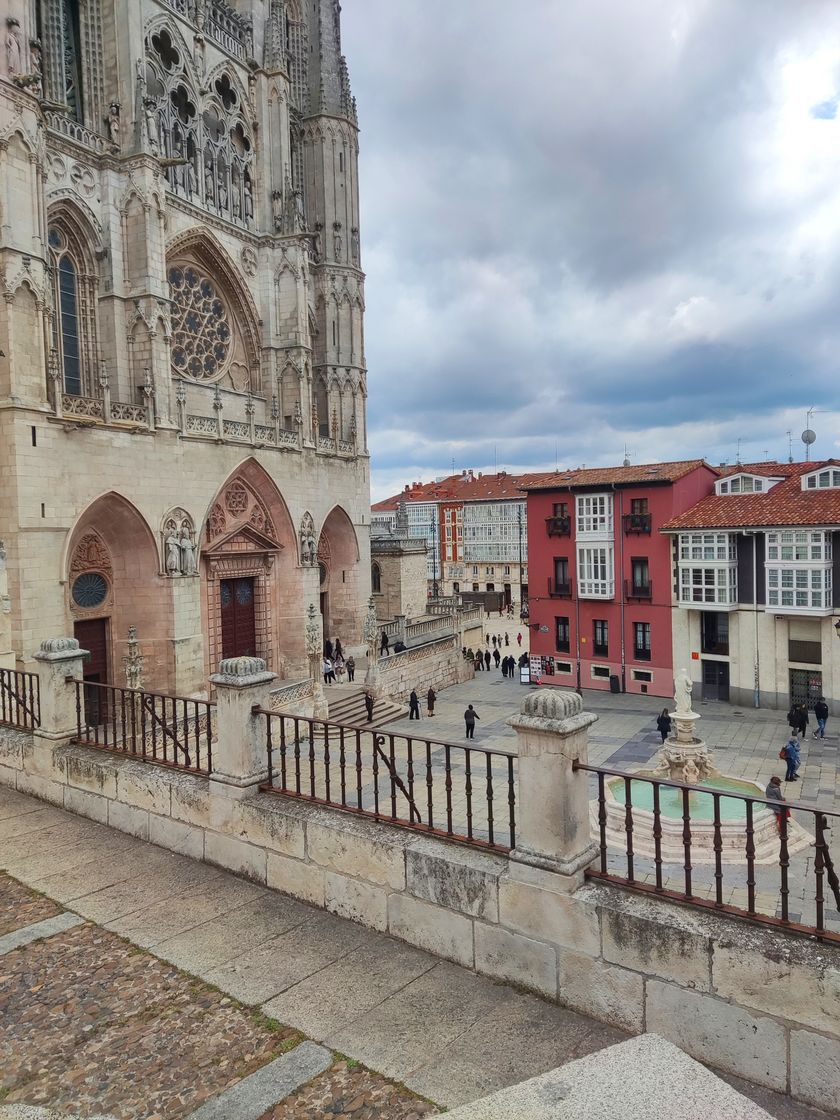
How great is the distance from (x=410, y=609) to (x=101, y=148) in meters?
25.9

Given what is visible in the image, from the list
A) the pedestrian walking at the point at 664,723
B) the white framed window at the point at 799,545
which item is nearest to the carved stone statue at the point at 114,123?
the pedestrian walking at the point at 664,723

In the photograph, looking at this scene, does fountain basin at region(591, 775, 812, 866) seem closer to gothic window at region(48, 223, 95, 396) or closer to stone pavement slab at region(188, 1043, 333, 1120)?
stone pavement slab at region(188, 1043, 333, 1120)

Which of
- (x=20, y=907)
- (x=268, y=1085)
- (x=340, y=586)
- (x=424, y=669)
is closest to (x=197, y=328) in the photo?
(x=340, y=586)

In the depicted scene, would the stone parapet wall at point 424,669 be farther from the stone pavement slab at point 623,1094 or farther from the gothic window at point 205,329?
the stone pavement slab at point 623,1094

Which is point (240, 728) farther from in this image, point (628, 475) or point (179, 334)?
point (628, 475)

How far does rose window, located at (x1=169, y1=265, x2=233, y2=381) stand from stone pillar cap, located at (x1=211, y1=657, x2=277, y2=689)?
21.6 m

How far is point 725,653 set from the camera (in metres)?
28.5

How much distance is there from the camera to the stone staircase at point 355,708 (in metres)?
24.9

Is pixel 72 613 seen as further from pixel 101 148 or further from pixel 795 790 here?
pixel 795 790

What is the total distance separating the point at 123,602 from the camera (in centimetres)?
2175

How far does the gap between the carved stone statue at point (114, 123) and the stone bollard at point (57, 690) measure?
2022 centimetres

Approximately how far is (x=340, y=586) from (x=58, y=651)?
24.6 metres

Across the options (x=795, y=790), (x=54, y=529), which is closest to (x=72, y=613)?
(x=54, y=529)

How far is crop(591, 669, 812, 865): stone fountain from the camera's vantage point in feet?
43.7
